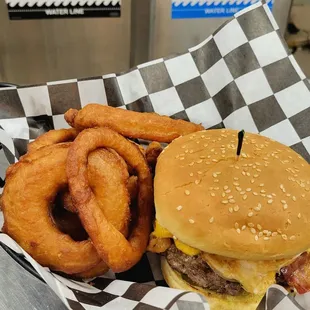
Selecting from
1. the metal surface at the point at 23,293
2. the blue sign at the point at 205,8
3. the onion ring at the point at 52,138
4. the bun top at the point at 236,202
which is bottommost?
the metal surface at the point at 23,293

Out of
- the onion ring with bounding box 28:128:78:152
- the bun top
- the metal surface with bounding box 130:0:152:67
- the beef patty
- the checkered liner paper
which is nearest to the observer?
the bun top

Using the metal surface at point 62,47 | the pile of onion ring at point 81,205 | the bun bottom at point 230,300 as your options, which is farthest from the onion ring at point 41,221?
the metal surface at point 62,47

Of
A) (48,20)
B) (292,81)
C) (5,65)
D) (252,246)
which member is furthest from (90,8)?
(252,246)

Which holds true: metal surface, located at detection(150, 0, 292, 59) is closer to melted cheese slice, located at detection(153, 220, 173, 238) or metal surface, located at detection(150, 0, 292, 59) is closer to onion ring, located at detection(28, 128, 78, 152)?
onion ring, located at detection(28, 128, 78, 152)

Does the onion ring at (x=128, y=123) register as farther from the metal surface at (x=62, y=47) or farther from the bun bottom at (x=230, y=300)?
the metal surface at (x=62, y=47)

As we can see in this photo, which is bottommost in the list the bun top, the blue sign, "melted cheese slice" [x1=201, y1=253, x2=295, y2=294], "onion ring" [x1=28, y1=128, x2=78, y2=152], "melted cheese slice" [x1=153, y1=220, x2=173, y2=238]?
"melted cheese slice" [x1=201, y1=253, x2=295, y2=294]

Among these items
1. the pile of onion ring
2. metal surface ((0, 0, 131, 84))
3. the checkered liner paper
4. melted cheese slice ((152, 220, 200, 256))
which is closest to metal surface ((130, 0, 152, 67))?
metal surface ((0, 0, 131, 84))
